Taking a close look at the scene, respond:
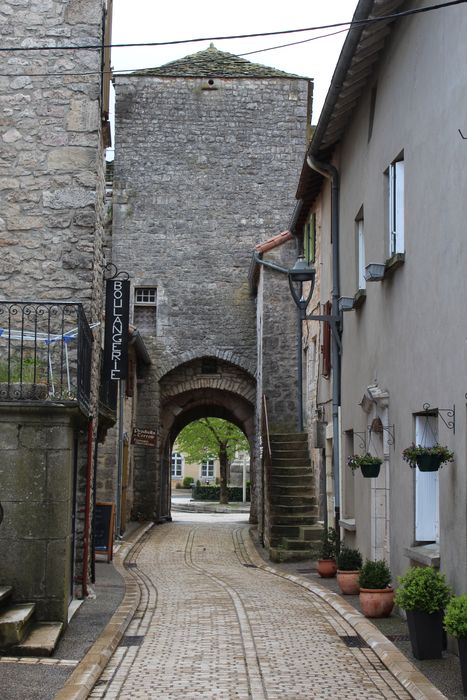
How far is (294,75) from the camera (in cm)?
2556

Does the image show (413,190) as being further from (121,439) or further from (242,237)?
(242,237)

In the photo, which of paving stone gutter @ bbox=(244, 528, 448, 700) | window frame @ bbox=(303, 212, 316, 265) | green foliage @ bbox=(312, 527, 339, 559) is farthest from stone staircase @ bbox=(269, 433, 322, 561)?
window frame @ bbox=(303, 212, 316, 265)

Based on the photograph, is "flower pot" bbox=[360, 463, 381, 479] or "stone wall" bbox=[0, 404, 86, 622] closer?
"stone wall" bbox=[0, 404, 86, 622]

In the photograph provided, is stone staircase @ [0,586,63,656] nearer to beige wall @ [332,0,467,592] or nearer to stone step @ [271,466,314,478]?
beige wall @ [332,0,467,592]

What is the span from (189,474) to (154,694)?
58.1 metres

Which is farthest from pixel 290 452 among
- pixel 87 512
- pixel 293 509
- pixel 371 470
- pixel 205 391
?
pixel 371 470

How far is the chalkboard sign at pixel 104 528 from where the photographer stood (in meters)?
14.8

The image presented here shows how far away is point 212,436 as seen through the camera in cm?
4178

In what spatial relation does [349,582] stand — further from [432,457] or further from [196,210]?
[196,210]

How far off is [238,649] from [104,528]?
727 cm

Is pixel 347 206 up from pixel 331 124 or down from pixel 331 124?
down

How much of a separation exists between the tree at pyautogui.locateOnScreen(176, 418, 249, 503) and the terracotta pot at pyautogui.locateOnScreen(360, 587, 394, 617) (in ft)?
93.8

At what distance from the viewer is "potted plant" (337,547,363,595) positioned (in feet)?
36.5

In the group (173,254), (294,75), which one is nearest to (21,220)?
(173,254)
